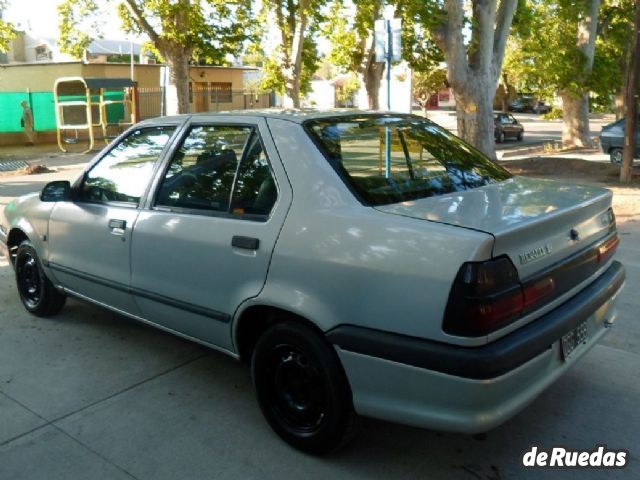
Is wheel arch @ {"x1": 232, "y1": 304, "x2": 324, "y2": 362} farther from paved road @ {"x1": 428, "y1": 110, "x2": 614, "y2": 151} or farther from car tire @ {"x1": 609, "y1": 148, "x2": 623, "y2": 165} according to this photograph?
paved road @ {"x1": 428, "y1": 110, "x2": 614, "y2": 151}

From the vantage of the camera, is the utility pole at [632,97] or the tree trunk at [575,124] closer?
the utility pole at [632,97]

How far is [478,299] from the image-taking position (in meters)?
2.59

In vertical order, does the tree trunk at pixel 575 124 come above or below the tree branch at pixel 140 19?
below

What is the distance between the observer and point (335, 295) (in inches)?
115

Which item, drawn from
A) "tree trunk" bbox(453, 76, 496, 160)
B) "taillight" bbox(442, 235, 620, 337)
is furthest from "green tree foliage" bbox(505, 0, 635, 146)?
"taillight" bbox(442, 235, 620, 337)

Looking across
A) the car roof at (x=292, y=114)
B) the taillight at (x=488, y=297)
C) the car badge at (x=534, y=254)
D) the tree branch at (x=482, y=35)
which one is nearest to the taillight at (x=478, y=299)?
the taillight at (x=488, y=297)

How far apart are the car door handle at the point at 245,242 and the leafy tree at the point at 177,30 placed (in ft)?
54.2

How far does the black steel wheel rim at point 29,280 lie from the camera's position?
5156mm

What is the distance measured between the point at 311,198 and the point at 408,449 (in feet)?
4.36

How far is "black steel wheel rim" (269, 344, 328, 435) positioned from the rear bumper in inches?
10.0

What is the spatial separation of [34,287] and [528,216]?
3.97m

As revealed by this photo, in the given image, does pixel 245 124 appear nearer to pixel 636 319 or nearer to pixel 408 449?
pixel 408 449

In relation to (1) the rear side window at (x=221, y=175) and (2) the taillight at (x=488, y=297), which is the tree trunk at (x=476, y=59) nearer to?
(1) the rear side window at (x=221, y=175)

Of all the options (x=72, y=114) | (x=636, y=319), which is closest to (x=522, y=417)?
(x=636, y=319)
